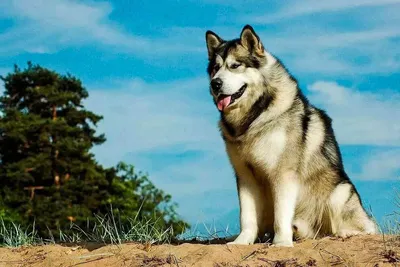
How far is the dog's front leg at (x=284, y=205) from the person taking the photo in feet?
23.1

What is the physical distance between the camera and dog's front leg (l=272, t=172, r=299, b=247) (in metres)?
7.05

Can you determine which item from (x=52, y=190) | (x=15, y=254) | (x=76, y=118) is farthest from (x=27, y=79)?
(x=15, y=254)

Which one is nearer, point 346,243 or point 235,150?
point 346,243

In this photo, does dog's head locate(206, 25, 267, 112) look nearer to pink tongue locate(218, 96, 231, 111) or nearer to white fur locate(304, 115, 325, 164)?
pink tongue locate(218, 96, 231, 111)

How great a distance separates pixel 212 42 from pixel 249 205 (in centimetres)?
178

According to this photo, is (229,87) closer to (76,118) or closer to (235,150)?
(235,150)

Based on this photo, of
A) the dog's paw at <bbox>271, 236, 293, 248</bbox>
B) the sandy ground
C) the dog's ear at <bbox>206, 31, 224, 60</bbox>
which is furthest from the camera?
the dog's ear at <bbox>206, 31, 224, 60</bbox>

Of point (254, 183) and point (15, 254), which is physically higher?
point (254, 183)

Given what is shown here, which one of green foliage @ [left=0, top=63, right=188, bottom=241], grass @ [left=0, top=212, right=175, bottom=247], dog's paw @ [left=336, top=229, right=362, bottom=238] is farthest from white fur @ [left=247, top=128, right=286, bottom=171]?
green foliage @ [left=0, top=63, right=188, bottom=241]

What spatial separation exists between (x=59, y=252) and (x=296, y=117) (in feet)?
9.33

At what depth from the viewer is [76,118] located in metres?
41.1

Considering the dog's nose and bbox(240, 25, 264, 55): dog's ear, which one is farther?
bbox(240, 25, 264, 55): dog's ear

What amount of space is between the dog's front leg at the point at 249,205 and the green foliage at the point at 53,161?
27814 millimetres

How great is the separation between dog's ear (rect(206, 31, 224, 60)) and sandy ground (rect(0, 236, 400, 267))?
2088mm
